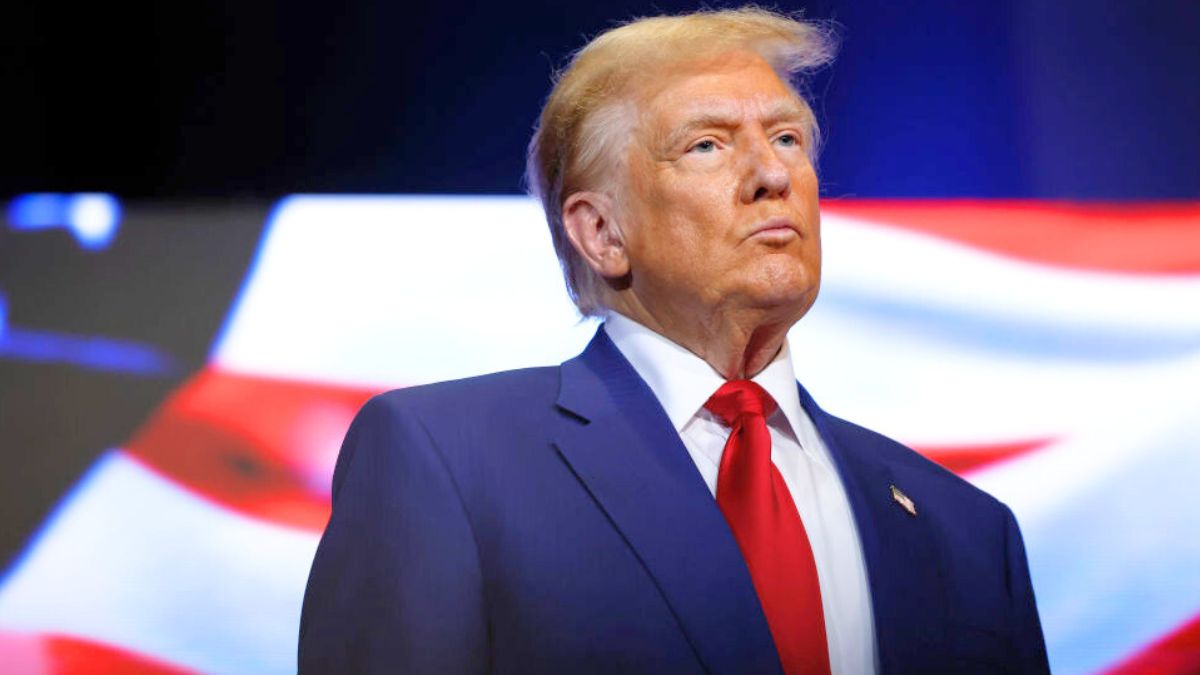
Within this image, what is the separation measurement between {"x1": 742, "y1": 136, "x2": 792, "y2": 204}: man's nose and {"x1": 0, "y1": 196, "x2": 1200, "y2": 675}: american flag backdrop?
33.5 inches

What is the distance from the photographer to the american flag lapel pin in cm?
175

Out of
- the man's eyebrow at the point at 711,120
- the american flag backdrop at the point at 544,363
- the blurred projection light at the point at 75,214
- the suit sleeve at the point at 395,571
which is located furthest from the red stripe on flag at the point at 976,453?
the blurred projection light at the point at 75,214

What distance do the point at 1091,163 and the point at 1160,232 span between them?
0.20m

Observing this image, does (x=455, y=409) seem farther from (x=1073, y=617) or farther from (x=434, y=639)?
(x=1073, y=617)

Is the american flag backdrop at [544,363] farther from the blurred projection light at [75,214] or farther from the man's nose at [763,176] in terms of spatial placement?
the man's nose at [763,176]

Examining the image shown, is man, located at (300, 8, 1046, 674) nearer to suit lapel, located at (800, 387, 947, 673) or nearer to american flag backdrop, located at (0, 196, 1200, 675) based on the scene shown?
suit lapel, located at (800, 387, 947, 673)

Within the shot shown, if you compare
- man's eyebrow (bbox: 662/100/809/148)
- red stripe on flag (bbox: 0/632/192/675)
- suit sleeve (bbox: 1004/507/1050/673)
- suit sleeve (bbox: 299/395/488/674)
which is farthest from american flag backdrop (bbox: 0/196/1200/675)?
suit sleeve (bbox: 299/395/488/674)

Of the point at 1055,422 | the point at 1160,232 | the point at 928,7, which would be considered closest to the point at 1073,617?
the point at 1055,422

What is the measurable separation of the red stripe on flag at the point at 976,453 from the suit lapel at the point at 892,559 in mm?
770

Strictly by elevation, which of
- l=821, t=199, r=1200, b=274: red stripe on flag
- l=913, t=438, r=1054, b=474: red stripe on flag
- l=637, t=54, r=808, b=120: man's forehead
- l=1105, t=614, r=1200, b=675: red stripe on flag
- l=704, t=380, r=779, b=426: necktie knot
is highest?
l=821, t=199, r=1200, b=274: red stripe on flag

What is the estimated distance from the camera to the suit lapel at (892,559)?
5.21 feet

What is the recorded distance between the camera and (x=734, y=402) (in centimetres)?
168

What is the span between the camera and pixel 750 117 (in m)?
1.78

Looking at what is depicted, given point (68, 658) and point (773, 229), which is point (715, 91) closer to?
point (773, 229)
